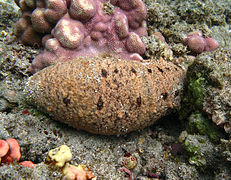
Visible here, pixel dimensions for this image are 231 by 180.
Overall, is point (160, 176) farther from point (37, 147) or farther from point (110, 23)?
point (110, 23)

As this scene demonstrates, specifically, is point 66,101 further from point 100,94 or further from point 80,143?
point 80,143

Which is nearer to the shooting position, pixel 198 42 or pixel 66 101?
pixel 66 101

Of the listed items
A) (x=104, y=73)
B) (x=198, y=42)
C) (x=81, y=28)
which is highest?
(x=81, y=28)

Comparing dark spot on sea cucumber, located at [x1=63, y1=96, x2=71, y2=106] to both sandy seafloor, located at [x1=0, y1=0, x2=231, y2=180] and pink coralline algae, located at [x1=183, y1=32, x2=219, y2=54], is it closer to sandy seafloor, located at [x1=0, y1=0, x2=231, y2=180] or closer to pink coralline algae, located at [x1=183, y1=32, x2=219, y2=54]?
sandy seafloor, located at [x1=0, y1=0, x2=231, y2=180]

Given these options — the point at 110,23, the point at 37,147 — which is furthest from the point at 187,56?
the point at 37,147

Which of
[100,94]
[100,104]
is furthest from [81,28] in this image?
[100,104]
